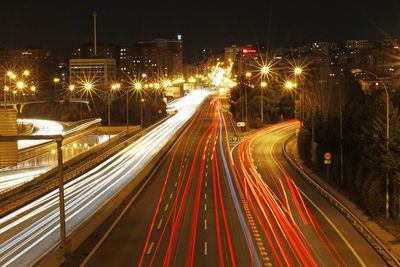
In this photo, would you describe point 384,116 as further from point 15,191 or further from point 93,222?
point 15,191

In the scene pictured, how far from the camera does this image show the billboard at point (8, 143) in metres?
9.48

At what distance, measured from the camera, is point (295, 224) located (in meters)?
21.3

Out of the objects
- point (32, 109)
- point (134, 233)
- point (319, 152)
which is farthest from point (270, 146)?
point (32, 109)

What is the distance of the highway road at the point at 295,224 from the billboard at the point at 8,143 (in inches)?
384

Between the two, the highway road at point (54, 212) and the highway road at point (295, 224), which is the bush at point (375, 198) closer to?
the highway road at point (295, 224)

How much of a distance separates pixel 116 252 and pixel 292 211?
9963 millimetres

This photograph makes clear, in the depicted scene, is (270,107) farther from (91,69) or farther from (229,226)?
(91,69)

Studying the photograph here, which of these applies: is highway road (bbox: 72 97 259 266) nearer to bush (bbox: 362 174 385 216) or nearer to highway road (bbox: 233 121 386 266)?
highway road (bbox: 233 121 386 266)

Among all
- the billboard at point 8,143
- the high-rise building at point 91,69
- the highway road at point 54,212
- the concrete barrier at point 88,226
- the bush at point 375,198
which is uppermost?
the high-rise building at point 91,69

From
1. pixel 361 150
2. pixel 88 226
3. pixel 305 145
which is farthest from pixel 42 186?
pixel 305 145

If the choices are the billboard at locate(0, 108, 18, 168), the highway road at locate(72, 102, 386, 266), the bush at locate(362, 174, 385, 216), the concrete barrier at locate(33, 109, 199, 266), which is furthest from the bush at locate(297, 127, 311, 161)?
the billboard at locate(0, 108, 18, 168)

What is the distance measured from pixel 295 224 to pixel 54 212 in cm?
1298

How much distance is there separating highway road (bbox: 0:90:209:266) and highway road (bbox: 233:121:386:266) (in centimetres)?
840

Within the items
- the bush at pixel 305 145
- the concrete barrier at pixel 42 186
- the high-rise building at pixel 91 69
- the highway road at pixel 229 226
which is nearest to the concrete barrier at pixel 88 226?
the highway road at pixel 229 226
